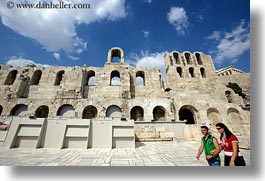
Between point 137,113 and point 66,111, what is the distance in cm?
565

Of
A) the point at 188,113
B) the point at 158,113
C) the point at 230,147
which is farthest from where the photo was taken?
the point at 188,113

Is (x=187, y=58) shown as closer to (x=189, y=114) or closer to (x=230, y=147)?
(x=189, y=114)

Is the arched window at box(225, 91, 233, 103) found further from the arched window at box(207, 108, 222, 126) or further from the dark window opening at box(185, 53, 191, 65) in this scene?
the dark window opening at box(185, 53, 191, 65)

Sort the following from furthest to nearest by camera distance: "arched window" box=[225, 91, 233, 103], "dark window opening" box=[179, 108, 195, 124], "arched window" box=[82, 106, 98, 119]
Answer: "arched window" box=[225, 91, 233, 103]
"dark window opening" box=[179, 108, 195, 124]
"arched window" box=[82, 106, 98, 119]

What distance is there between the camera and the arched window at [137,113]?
10949 millimetres

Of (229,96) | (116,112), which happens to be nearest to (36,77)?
(116,112)

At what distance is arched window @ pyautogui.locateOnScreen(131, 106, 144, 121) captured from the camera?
35.9 ft

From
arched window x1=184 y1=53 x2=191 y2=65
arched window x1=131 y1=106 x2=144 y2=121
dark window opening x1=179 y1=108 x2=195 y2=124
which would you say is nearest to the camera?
arched window x1=131 y1=106 x2=144 y2=121

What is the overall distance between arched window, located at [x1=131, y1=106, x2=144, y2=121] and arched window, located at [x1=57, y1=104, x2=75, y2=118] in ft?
15.5

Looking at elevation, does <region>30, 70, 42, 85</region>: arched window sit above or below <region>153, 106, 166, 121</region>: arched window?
above

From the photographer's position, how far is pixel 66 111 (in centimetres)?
1053

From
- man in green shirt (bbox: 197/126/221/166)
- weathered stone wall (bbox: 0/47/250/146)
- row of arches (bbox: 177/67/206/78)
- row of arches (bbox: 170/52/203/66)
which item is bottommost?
man in green shirt (bbox: 197/126/221/166)

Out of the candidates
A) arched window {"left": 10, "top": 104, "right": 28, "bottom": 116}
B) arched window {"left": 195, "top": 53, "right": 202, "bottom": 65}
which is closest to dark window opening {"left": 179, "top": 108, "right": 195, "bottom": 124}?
arched window {"left": 195, "top": 53, "right": 202, "bottom": 65}

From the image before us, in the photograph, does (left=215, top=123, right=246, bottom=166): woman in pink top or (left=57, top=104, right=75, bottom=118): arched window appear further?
(left=57, top=104, right=75, bottom=118): arched window
